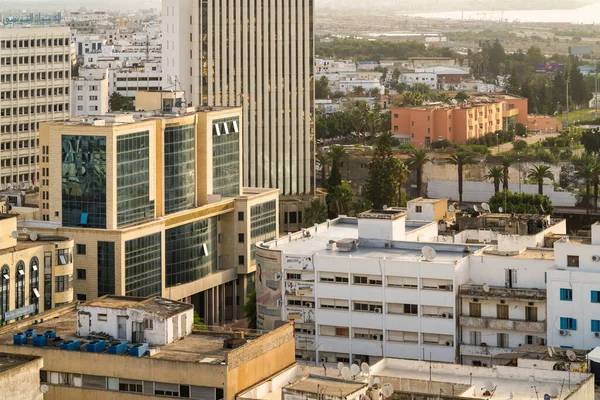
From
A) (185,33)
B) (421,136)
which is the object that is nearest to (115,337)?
(185,33)

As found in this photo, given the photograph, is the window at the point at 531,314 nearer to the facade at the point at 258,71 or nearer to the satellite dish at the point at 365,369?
the satellite dish at the point at 365,369

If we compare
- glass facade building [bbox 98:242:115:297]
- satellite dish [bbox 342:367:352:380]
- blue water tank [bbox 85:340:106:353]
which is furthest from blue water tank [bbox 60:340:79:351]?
glass facade building [bbox 98:242:115:297]

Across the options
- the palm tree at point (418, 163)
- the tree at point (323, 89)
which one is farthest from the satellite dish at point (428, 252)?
the tree at point (323, 89)

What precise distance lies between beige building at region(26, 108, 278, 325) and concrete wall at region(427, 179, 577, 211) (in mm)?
31938

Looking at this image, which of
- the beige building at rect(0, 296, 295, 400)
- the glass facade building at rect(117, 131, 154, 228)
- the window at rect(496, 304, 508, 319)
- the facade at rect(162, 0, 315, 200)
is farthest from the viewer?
the facade at rect(162, 0, 315, 200)

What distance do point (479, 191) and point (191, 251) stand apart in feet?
133

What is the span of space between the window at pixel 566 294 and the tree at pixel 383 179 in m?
36.6

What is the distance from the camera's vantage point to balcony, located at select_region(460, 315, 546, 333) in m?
58.7

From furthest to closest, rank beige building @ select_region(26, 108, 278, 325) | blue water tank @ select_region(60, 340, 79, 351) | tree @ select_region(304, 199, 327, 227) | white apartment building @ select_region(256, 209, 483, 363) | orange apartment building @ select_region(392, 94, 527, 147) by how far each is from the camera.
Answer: orange apartment building @ select_region(392, 94, 527, 147) → tree @ select_region(304, 199, 327, 227) → beige building @ select_region(26, 108, 278, 325) → white apartment building @ select_region(256, 209, 483, 363) → blue water tank @ select_region(60, 340, 79, 351)

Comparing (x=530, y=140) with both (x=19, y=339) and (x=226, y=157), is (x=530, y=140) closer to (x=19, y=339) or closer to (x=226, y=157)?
(x=226, y=157)

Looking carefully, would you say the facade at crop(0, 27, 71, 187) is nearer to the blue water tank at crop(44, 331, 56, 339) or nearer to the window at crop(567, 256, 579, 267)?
the window at crop(567, 256, 579, 267)

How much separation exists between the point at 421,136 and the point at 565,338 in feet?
252

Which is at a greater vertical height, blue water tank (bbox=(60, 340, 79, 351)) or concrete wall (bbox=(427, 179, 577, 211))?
blue water tank (bbox=(60, 340, 79, 351))

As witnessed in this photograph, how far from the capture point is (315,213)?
94.6 metres
